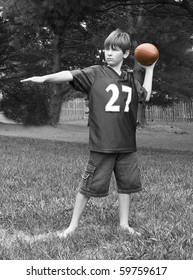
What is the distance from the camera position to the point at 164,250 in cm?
365

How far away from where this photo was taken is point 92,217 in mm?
4824

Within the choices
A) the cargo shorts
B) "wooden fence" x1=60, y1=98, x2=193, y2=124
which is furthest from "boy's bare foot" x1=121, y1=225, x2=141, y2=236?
"wooden fence" x1=60, y1=98, x2=193, y2=124

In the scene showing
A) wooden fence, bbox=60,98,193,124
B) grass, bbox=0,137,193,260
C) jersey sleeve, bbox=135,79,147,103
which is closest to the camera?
grass, bbox=0,137,193,260

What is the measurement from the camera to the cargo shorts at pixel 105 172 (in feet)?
14.0

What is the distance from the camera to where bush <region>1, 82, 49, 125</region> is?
80.0 feet

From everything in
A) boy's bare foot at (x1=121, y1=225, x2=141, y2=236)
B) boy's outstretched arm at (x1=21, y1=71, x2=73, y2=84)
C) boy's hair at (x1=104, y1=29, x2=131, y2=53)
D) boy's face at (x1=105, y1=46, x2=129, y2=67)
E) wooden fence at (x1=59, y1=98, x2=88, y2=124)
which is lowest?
wooden fence at (x1=59, y1=98, x2=88, y2=124)

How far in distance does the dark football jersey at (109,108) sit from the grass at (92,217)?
29.1 inches

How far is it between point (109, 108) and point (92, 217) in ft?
3.94

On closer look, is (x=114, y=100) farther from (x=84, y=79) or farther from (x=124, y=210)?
(x=124, y=210)

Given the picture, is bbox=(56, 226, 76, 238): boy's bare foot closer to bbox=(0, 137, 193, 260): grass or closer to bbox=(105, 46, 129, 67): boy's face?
bbox=(0, 137, 193, 260): grass

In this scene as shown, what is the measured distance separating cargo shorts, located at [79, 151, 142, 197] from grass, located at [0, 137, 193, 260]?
1.14 feet

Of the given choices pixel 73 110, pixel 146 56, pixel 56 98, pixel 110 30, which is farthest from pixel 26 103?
pixel 146 56

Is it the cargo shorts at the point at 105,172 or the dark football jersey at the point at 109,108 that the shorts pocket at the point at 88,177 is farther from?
the dark football jersey at the point at 109,108
